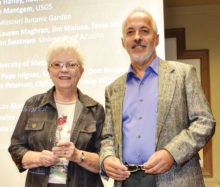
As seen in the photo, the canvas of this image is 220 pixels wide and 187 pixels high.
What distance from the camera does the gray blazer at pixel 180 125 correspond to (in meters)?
1.42

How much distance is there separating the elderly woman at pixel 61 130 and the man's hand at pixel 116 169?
0.25m

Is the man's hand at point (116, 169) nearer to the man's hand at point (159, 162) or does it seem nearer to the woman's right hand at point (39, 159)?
the man's hand at point (159, 162)

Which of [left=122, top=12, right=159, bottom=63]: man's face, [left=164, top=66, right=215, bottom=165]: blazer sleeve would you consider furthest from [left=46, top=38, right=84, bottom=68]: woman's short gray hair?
[left=164, top=66, right=215, bottom=165]: blazer sleeve

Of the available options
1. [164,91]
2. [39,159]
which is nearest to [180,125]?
[164,91]

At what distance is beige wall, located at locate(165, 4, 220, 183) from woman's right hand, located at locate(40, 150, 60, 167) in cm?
325

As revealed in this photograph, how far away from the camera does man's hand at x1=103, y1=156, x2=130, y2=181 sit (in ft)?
4.85

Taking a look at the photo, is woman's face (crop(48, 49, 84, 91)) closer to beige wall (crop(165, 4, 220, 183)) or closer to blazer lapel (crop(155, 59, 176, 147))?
blazer lapel (crop(155, 59, 176, 147))

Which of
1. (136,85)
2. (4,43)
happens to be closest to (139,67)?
(136,85)

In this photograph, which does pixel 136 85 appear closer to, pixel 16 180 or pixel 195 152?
pixel 195 152

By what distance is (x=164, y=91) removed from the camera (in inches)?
61.3

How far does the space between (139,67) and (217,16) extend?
330 cm

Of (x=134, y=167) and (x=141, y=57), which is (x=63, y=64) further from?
(x=134, y=167)

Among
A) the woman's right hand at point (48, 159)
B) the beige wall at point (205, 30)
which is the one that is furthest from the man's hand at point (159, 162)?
the beige wall at point (205, 30)

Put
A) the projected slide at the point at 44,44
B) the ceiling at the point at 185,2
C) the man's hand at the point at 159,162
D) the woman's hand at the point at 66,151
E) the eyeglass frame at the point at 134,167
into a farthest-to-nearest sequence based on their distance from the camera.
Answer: the ceiling at the point at 185,2 < the projected slide at the point at 44,44 < the woman's hand at the point at 66,151 < the eyeglass frame at the point at 134,167 < the man's hand at the point at 159,162
